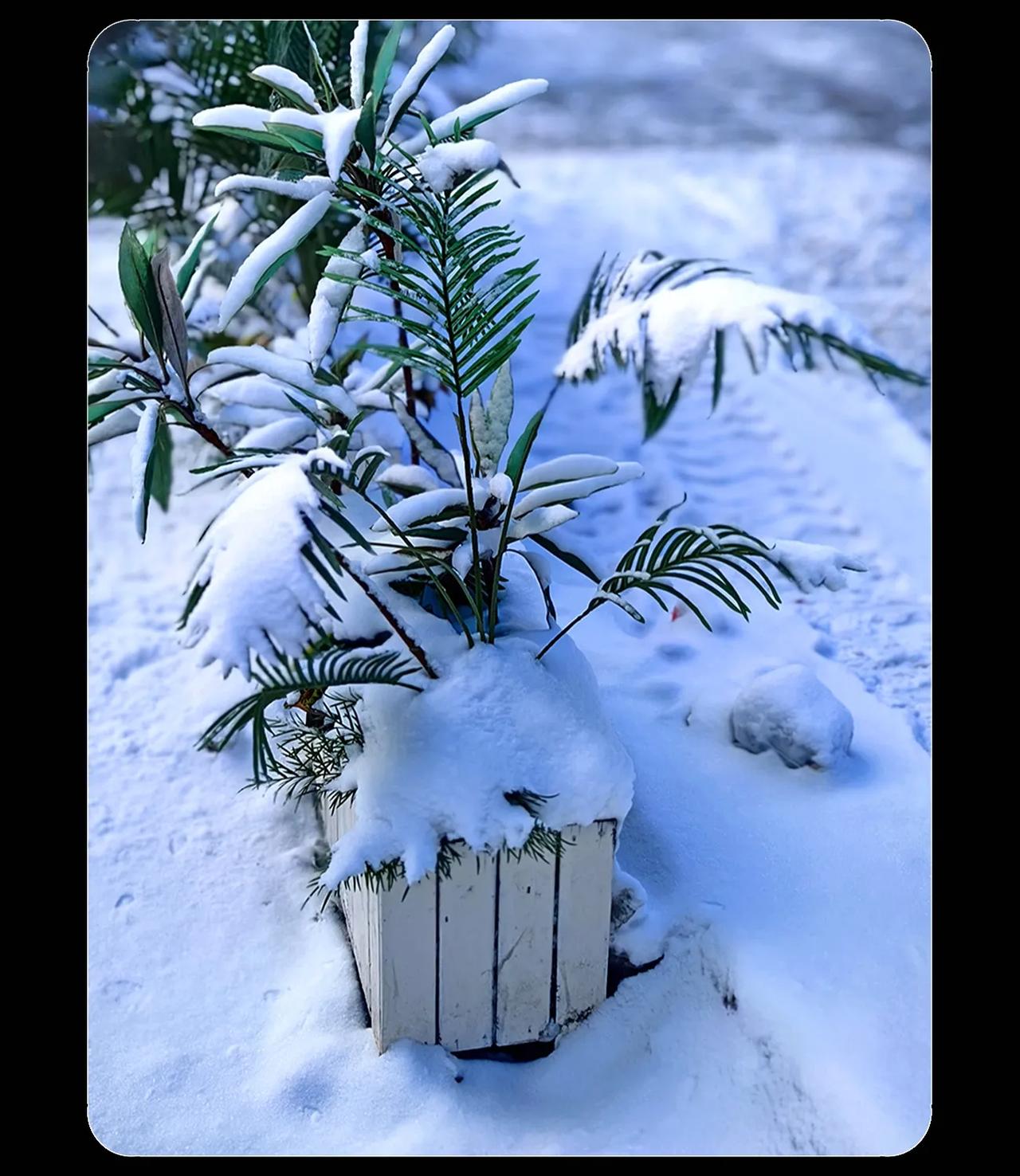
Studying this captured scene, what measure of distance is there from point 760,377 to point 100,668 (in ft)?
6.20

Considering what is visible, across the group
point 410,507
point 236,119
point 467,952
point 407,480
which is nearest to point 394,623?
point 410,507

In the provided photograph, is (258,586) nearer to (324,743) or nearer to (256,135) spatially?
(324,743)

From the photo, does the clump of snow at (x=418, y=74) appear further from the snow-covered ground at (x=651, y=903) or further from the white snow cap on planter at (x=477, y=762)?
the snow-covered ground at (x=651, y=903)

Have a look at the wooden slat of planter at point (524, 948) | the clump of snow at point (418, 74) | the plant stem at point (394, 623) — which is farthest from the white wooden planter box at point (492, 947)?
the clump of snow at point (418, 74)

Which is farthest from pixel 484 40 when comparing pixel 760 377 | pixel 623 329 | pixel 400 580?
pixel 400 580

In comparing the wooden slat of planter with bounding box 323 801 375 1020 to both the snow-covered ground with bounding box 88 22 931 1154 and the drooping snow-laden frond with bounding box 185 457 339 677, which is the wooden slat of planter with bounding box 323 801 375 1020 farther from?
the drooping snow-laden frond with bounding box 185 457 339 677

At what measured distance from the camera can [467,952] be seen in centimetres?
148

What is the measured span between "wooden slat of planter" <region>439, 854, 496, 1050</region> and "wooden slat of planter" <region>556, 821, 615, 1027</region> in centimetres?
8

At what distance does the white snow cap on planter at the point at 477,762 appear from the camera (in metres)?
1.36

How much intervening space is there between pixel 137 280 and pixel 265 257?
14cm

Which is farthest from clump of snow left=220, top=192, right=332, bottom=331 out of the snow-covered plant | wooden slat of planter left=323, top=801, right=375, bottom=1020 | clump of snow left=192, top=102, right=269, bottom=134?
wooden slat of planter left=323, top=801, right=375, bottom=1020

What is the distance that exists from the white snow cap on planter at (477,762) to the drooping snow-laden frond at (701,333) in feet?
1.32

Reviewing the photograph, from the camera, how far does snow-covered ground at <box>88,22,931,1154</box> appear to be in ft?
4.69

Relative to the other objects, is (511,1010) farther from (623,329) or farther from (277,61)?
(277,61)
